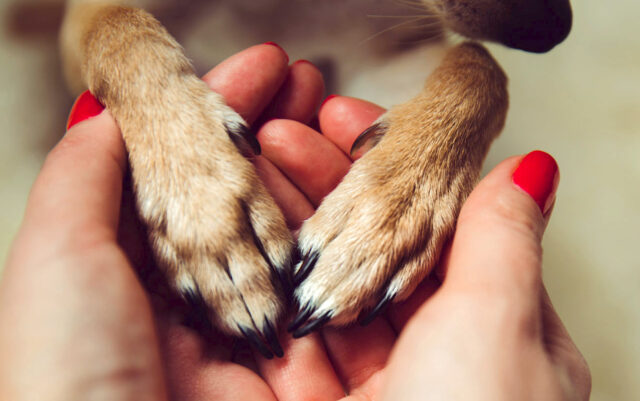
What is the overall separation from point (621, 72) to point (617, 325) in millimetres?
755

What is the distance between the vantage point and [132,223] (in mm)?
665

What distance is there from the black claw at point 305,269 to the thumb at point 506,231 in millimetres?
180

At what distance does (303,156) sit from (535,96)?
0.91 meters

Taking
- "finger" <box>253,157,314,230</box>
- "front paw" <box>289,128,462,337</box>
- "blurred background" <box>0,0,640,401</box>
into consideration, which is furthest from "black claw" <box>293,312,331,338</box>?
"blurred background" <box>0,0,640,401</box>

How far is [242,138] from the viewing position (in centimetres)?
70

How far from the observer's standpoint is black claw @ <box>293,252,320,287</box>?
62 centimetres

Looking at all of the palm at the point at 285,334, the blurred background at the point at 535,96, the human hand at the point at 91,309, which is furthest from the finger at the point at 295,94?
the human hand at the point at 91,309

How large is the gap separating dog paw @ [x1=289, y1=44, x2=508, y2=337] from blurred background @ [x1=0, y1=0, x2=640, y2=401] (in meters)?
0.32

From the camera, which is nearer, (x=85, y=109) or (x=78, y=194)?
(x=78, y=194)

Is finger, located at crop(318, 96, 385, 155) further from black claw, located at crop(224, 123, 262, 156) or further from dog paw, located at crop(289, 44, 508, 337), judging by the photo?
black claw, located at crop(224, 123, 262, 156)

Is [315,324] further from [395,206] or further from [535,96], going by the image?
[535,96]

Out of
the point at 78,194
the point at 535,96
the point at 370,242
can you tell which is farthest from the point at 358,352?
the point at 535,96

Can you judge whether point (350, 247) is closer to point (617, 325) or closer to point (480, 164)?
point (480, 164)

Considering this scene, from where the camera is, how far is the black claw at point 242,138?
69cm
